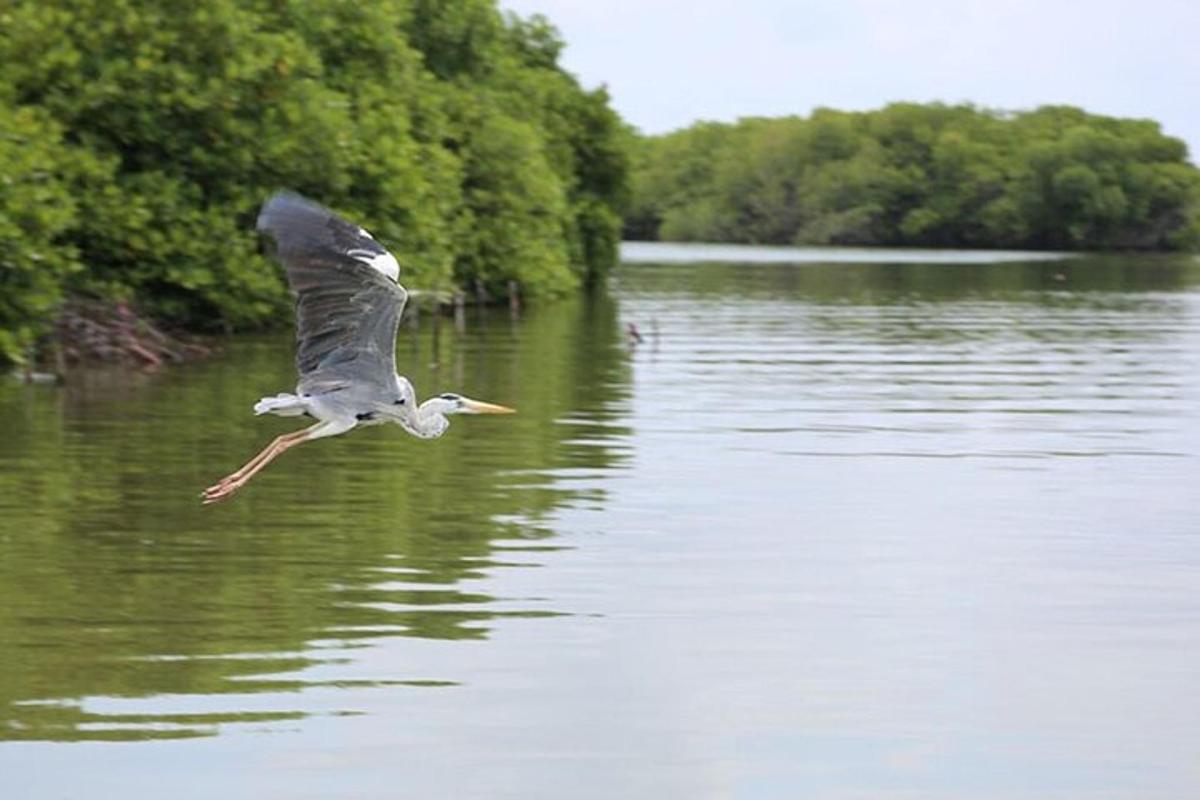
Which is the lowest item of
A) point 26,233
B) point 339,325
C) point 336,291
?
point 339,325

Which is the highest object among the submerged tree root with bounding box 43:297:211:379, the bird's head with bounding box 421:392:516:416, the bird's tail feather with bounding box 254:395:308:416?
the bird's tail feather with bounding box 254:395:308:416

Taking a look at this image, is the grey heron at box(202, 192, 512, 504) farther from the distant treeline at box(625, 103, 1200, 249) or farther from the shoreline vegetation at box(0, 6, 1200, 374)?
the distant treeline at box(625, 103, 1200, 249)

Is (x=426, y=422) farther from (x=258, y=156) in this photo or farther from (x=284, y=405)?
(x=258, y=156)

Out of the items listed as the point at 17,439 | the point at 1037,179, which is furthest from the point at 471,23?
the point at 1037,179

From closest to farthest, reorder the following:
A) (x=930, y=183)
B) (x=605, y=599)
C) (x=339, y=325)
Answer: (x=339, y=325) < (x=605, y=599) < (x=930, y=183)

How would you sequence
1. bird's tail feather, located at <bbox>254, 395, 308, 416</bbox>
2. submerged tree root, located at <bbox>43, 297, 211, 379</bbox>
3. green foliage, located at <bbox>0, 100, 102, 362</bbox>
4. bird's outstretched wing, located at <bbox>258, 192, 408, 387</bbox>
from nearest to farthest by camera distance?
bird's outstretched wing, located at <bbox>258, 192, 408, 387</bbox>, bird's tail feather, located at <bbox>254, 395, 308, 416</bbox>, green foliage, located at <bbox>0, 100, 102, 362</bbox>, submerged tree root, located at <bbox>43, 297, 211, 379</bbox>

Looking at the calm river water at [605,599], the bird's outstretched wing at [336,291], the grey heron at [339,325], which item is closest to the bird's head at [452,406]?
the grey heron at [339,325]

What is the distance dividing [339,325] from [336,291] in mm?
462

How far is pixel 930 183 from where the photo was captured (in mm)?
170875

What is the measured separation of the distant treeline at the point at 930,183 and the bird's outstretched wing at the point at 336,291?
141282 mm

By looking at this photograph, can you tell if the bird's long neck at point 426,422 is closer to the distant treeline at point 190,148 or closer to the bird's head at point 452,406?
the bird's head at point 452,406

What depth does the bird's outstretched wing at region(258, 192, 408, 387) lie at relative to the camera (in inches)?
506

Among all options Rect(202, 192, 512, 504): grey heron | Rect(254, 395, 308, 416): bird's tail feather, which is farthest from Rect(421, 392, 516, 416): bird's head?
Rect(254, 395, 308, 416): bird's tail feather

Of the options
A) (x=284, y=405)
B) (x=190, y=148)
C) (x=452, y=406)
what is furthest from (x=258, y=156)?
(x=284, y=405)
